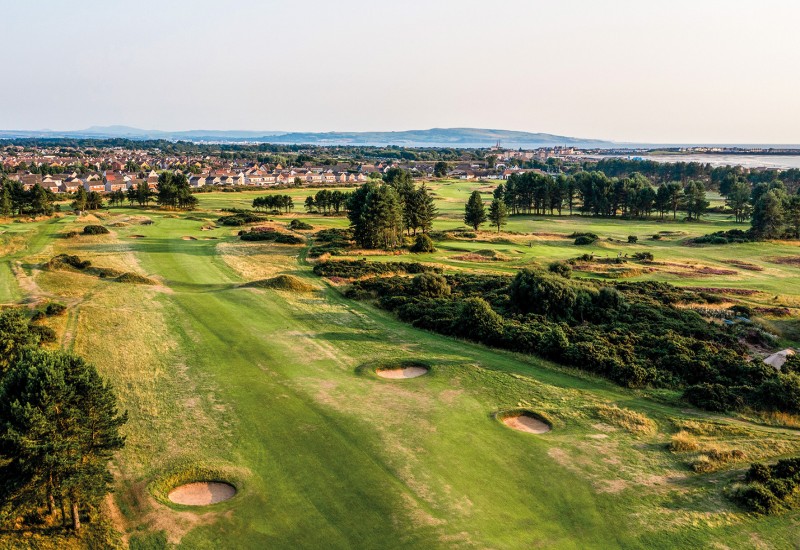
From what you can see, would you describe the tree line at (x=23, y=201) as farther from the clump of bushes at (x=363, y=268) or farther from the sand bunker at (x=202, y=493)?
the sand bunker at (x=202, y=493)

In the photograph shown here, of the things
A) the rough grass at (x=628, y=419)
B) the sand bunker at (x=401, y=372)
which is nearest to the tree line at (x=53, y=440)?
the sand bunker at (x=401, y=372)

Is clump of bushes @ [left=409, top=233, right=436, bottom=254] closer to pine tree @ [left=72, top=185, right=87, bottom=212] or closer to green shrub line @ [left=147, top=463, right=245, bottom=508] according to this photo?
green shrub line @ [left=147, top=463, right=245, bottom=508]

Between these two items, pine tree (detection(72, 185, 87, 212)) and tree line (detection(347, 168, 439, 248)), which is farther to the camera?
pine tree (detection(72, 185, 87, 212))

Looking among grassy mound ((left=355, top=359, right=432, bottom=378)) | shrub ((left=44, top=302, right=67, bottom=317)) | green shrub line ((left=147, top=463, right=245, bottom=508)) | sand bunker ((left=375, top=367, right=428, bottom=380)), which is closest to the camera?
green shrub line ((left=147, top=463, right=245, bottom=508))

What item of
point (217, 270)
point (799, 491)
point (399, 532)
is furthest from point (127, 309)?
point (799, 491)

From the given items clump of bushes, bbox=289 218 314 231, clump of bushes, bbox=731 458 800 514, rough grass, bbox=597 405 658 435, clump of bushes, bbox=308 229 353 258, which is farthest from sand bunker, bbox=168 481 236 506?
clump of bushes, bbox=289 218 314 231
